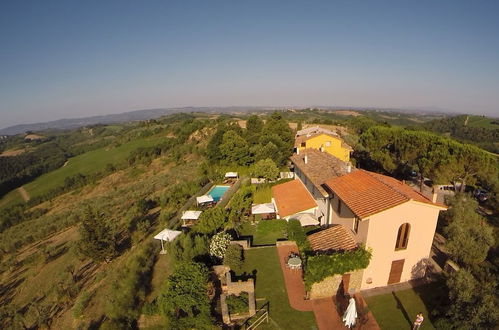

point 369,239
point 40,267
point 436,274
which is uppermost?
point 369,239

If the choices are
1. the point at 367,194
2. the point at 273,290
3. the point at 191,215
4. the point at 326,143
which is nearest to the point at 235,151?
the point at 326,143

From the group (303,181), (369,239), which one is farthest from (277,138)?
(369,239)

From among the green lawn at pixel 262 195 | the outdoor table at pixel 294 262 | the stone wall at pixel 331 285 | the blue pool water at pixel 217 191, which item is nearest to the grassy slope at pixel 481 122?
the green lawn at pixel 262 195

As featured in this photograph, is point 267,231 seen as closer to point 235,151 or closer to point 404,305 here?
point 404,305

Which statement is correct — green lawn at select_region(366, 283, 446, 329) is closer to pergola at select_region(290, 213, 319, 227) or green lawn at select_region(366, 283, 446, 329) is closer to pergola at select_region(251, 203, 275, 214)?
pergola at select_region(290, 213, 319, 227)

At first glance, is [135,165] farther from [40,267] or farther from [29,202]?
[40,267]

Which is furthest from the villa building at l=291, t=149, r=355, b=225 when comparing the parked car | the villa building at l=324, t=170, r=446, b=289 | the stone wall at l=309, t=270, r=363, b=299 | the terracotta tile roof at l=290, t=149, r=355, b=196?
the parked car
